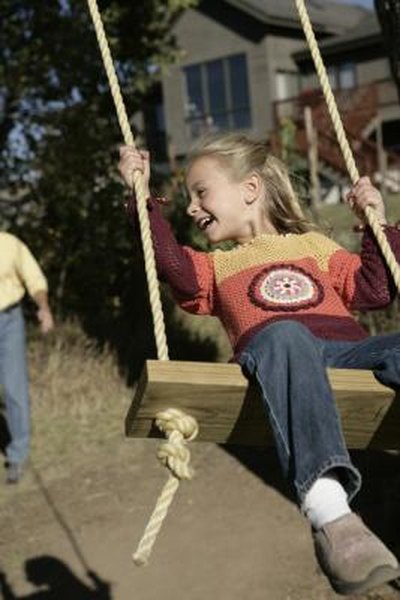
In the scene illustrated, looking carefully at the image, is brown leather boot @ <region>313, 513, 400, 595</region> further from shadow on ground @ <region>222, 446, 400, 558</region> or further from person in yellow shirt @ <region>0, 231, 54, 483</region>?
person in yellow shirt @ <region>0, 231, 54, 483</region>

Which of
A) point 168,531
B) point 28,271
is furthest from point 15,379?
point 168,531

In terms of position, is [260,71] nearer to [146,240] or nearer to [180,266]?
[180,266]

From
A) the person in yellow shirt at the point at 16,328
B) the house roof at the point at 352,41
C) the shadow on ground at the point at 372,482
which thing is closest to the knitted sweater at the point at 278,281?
the shadow on ground at the point at 372,482

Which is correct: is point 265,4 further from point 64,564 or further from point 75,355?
point 64,564

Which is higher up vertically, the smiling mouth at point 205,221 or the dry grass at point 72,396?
the smiling mouth at point 205,221

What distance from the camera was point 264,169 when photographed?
3.07 m

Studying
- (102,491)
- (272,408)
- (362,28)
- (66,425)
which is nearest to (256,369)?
(272,408)

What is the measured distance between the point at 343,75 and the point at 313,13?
2870 mm

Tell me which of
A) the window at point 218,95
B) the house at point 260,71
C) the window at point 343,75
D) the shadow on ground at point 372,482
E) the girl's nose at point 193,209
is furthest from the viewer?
the window at point 218,95

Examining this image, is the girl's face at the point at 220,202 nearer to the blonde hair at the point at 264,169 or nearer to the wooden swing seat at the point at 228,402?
the blonde hair at the point at 264,169

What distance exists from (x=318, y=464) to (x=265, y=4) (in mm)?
25211

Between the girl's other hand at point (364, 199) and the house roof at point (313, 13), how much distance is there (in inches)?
863

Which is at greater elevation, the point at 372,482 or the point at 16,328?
the point at 16,328

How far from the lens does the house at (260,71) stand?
24.6 metres
